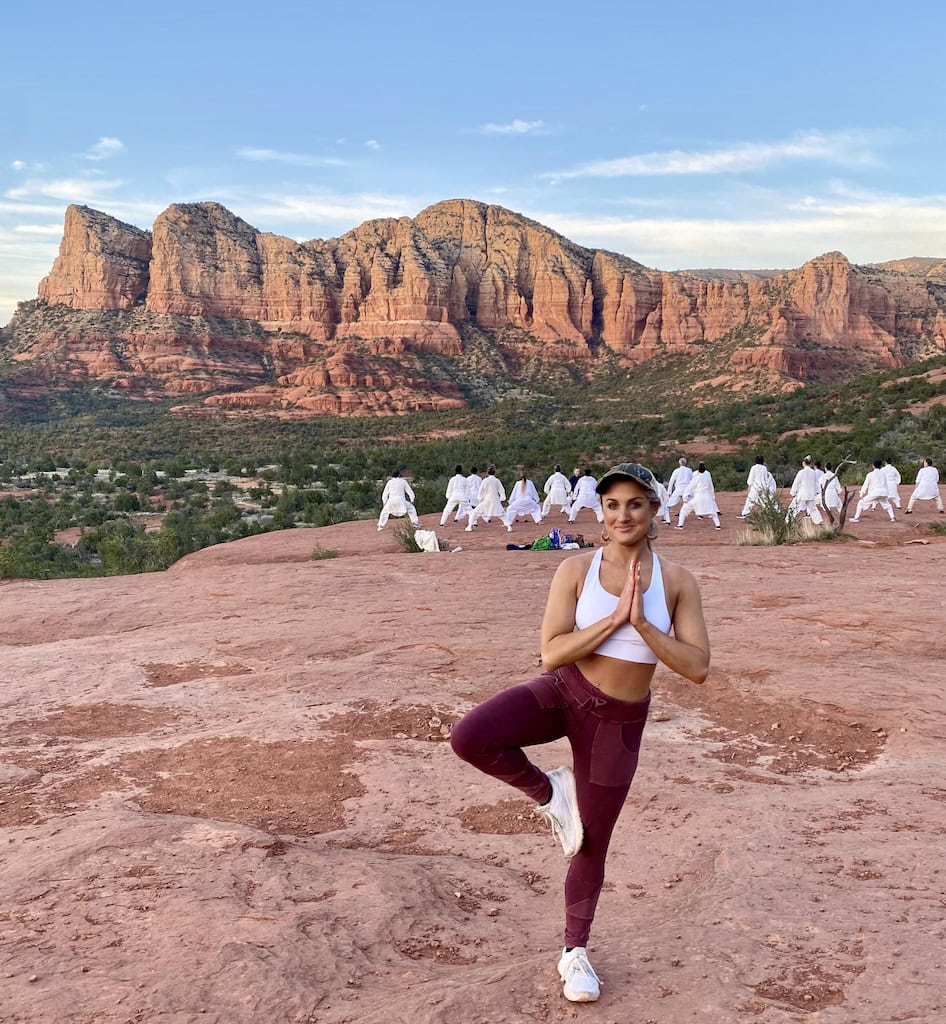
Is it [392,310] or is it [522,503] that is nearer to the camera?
[522,503]

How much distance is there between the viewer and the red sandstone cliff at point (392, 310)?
8700 cm

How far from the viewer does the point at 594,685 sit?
2766mm

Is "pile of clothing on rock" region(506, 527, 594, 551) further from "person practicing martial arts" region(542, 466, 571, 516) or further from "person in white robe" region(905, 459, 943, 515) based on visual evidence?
"person in white robe" region(905, 459, 943, 515)

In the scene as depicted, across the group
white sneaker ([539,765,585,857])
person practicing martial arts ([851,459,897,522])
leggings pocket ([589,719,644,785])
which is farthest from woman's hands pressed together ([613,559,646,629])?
person practicing martial arts ([851,459,897,522])

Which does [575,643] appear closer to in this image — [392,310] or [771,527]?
[771,527]

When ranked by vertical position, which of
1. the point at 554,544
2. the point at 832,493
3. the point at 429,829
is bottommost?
the point at 429,829

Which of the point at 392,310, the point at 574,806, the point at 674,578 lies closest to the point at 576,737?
the point at 574,806

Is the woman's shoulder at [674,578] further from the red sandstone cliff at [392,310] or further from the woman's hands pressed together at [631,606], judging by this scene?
the red sandstone cliff at [392,310]

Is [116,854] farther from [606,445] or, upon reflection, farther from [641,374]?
[641,374]

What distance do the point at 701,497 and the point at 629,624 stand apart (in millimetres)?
15517

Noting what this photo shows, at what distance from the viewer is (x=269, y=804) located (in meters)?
4.90

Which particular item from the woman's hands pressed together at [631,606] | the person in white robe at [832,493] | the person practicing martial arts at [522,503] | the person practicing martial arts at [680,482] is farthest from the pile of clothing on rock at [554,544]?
the woman's hands pressed together at [631,606]

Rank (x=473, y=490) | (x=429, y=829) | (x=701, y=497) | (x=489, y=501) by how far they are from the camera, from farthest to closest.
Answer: (x=473, y=490) → (x=489, y=501) → (x=701, y=497) → (x=429, y=829)

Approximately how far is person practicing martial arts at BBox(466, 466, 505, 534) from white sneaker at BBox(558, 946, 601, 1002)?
50.7 ft
